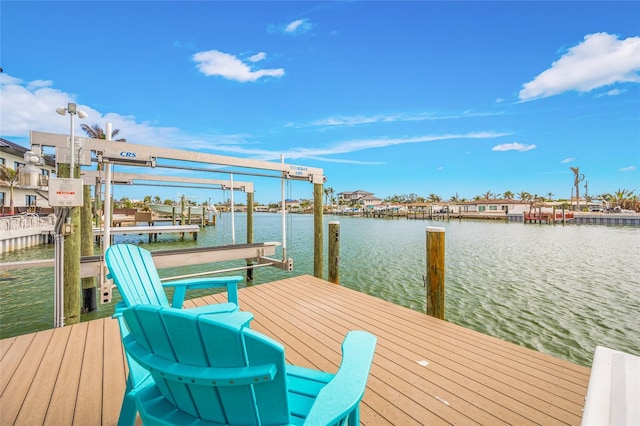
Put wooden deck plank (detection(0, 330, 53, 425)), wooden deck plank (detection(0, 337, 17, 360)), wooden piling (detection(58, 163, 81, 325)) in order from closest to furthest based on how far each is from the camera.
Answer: wooden deck plank (detection(0, 330, 53, 425)) → wooden deck plank (detection(0, 337, 17, 360)) → wooden piling (detection(58, 163, 81, 325))

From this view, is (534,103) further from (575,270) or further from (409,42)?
(575,270)

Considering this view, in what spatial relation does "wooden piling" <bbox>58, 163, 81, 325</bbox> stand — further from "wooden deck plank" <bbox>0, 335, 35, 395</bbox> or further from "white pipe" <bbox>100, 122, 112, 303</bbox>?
"wooden deck plank" <bbox>0, 335, 35, 395</bbox>

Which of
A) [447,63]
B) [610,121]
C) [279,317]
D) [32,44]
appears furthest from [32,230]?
[610,121]

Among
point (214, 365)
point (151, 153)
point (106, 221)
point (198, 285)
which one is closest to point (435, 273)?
point (198, 285)

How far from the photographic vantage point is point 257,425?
0.77 metres

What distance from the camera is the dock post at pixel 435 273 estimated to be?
3.57 m

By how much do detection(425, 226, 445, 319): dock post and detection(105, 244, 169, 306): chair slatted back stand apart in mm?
3132

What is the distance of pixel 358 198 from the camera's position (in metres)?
99.0

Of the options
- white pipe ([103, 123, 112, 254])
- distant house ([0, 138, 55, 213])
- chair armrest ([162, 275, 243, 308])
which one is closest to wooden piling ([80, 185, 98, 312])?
white pipe ([103, 123, 112, 254])

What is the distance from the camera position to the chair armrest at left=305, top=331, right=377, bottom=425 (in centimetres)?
79

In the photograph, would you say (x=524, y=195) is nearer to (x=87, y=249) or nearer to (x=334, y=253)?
(x=334, y=253)

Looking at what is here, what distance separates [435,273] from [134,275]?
11.1 feet

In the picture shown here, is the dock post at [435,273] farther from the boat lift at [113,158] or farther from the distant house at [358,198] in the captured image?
the distant house at [358,198]

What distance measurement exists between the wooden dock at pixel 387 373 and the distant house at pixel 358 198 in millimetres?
88848
